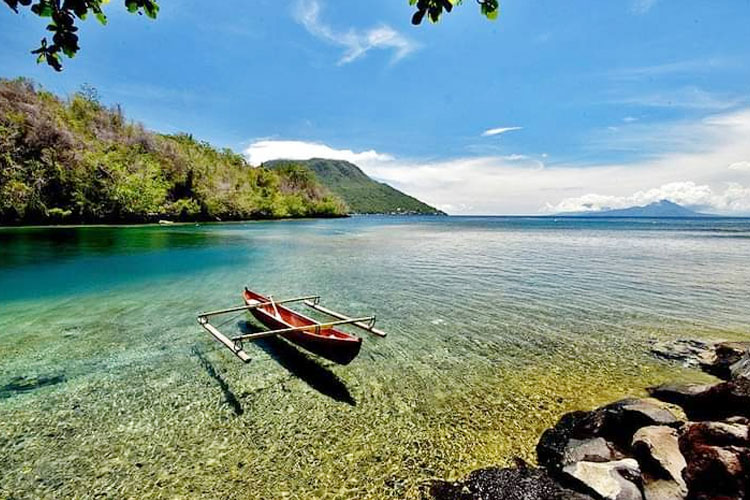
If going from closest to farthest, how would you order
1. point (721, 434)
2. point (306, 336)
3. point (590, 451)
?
point (721, 434), point (590, 451), point (306, 336)

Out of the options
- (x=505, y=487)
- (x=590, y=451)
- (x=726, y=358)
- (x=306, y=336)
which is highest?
(x=306, y=336)

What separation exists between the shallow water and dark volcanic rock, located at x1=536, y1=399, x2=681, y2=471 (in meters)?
0.37

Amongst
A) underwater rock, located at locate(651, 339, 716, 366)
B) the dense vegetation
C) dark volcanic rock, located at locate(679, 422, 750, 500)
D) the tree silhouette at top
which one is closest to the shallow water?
underwater rock, located at locate(651, 339, 716, 366)

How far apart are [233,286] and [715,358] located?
58.7ft

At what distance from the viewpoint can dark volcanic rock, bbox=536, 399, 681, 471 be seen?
5.38 meters

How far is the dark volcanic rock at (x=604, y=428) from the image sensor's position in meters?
5.38

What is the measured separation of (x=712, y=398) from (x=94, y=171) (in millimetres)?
75207

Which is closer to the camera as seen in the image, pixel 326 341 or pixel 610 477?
pixel 610 477

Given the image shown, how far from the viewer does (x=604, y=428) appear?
229 inches

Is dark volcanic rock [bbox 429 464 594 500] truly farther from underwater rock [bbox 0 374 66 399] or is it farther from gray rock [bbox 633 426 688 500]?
underwater rock [bbox 0 374 66 399]

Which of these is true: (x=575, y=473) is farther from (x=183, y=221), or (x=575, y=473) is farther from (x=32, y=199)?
(x=183, y=221)

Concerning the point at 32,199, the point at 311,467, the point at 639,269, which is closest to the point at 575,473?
the point at 311,467

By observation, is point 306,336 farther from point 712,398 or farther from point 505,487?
point 712,398

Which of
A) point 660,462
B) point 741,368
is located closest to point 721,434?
point 660,462
